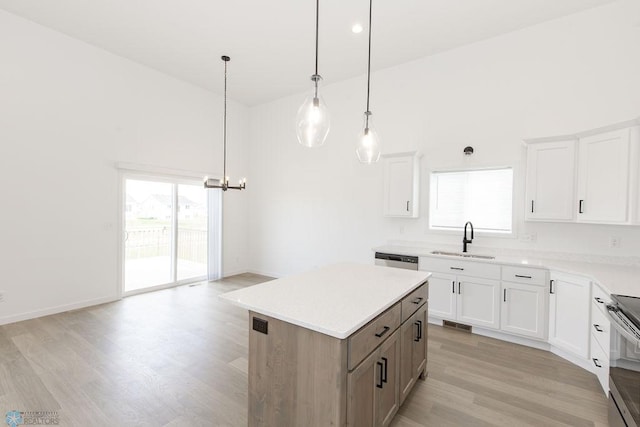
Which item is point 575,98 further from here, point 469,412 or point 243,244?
point 243,244

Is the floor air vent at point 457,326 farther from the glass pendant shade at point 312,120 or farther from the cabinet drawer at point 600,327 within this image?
the glass pendant shade at point 312,120

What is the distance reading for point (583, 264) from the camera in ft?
10.2

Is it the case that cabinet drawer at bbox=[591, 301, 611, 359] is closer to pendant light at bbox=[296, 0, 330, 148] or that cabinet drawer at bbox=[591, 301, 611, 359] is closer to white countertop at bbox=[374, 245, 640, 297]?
white countertop at bbox=[374, 245, 640, 297]

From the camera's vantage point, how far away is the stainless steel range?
162 cm

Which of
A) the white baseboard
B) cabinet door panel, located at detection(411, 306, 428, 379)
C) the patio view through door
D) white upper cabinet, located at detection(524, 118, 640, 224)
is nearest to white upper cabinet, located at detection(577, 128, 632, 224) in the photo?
white upper cabinet, located at detection(524, 118, 640, 224)

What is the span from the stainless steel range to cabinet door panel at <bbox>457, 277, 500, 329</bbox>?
1356mm

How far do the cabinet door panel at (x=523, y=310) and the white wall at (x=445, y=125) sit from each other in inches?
29.7

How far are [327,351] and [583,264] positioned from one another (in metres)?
3.30

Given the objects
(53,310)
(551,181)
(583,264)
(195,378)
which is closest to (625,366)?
(583,264)

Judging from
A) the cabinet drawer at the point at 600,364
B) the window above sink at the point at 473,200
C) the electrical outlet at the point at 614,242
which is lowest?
the cabinet drawer at the point at 600,364

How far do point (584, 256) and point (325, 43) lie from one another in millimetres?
4252

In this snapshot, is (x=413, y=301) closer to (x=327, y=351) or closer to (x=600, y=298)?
(x=327, y=351)

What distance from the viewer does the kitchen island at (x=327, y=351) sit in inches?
56.5

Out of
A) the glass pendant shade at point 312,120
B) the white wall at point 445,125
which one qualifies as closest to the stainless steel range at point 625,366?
the white wall at point 445,125
